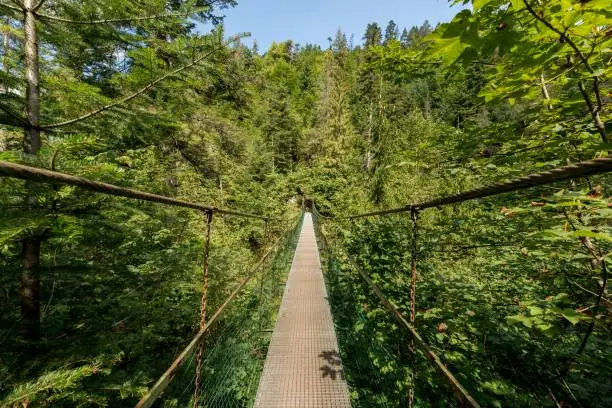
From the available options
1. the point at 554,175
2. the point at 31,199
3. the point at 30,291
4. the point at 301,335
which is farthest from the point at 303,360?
the point at 554,175

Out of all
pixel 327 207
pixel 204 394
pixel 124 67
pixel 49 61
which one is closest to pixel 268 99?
pixel 327 207

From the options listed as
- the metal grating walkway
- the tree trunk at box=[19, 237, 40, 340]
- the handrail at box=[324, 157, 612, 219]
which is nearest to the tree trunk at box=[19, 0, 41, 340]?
the tree trunk at box=[19, 237, 40, 340]

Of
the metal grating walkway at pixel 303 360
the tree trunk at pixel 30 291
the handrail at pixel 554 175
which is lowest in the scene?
the metal grating walkway at pixel 303 360

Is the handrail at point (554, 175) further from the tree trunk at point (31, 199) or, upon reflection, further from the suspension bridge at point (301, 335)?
the tree trunk at point (31, 199)

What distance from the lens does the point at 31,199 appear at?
1653mm

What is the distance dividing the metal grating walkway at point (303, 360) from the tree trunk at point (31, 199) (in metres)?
1.58

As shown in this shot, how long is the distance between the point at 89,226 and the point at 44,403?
1.04 m

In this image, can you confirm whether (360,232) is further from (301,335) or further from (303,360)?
(303,360)

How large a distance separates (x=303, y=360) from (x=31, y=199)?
92.2 inches

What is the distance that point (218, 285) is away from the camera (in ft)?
15.6

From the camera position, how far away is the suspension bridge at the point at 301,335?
1.94 ft

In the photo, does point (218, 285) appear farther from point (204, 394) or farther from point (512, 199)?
point (512, 199)

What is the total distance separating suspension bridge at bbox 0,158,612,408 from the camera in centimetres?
59

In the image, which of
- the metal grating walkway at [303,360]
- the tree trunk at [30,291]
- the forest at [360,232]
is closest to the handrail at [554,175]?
the forest at [360,232]
